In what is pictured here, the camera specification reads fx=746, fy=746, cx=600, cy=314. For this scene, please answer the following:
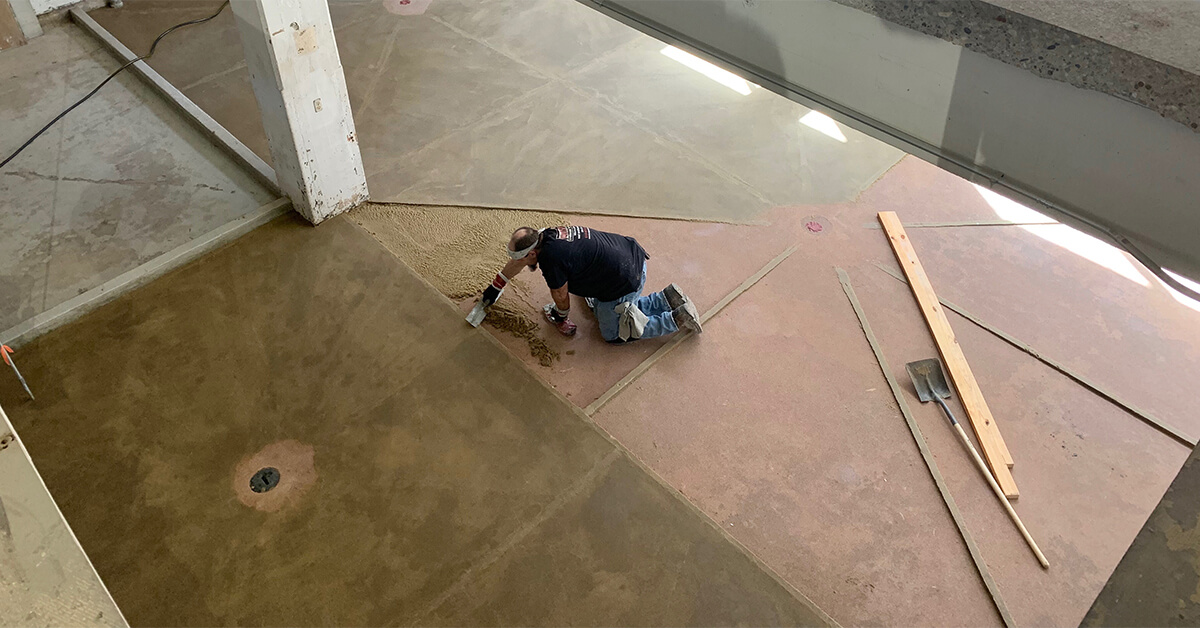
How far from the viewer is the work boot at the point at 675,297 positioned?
4.76 metres

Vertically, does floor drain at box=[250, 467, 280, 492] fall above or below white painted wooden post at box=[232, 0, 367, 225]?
below

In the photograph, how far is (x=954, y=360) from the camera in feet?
15.5

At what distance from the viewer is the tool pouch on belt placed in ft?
15.0

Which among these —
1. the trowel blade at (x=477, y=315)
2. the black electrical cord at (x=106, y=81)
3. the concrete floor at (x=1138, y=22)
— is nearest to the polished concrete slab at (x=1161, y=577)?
the concrete floor at (x=1138, y=22)

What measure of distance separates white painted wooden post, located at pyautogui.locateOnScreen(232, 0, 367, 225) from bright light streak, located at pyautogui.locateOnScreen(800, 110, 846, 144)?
3.96 m

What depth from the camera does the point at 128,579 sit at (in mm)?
3498

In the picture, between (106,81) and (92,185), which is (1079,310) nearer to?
(92,185)

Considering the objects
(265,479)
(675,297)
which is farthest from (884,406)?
(265,479)

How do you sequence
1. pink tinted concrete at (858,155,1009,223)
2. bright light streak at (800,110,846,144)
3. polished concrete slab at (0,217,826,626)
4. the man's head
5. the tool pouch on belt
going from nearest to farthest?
polished concrete slab at (0,217,826,626) → the man's head → the tool pouch on belt → pink tinted concrete at (858,155,1009,223) → bright light streak at (800,110,846,144)

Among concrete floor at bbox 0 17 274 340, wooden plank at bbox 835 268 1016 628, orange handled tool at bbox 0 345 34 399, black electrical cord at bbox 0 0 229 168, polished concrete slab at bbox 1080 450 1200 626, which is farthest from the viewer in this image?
black electrical cord at bbox 0 0 229 168

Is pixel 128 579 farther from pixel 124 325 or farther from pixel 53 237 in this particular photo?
pixel 53 237

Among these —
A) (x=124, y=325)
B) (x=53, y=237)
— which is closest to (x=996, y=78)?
(x=124, y=325)

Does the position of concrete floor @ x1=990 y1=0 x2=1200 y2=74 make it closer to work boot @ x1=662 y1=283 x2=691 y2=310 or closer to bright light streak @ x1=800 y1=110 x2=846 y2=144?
work boot @ x1=662 y1=283 x2=691 y2=310

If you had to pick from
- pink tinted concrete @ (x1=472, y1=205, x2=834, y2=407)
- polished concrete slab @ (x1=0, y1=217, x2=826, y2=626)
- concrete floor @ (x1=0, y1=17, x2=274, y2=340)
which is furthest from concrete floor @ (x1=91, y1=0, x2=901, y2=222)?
polished concrete slab @ (x1=0, y1=217, x2=826, y2=626)
